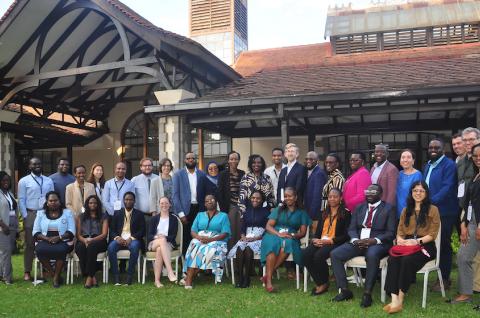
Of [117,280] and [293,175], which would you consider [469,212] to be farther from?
[117,280]

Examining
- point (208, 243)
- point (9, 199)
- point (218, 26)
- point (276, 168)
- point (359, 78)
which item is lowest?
point (208, 243)

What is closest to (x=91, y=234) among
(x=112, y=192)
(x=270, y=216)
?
(x=112, y=192)

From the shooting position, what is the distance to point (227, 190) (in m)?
6.79

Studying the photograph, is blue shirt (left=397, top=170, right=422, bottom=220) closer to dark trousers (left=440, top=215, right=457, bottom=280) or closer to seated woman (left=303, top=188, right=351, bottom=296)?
dark trousers (left=440, top=215, right=457, bottom=280)

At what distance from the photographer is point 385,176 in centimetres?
571

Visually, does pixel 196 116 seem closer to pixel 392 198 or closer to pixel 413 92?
pixel 413 92

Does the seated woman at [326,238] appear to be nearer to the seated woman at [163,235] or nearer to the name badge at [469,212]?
the name badge at [469,212]

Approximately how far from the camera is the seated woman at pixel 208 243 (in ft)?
20.4

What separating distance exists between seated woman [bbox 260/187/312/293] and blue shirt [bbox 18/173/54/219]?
3260 mm

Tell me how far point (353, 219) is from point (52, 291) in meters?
3.74

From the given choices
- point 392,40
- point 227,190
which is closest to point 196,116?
point 227,190

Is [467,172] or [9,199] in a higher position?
[467,172]

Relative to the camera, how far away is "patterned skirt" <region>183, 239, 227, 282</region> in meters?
6.21

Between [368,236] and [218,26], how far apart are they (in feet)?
76.6
